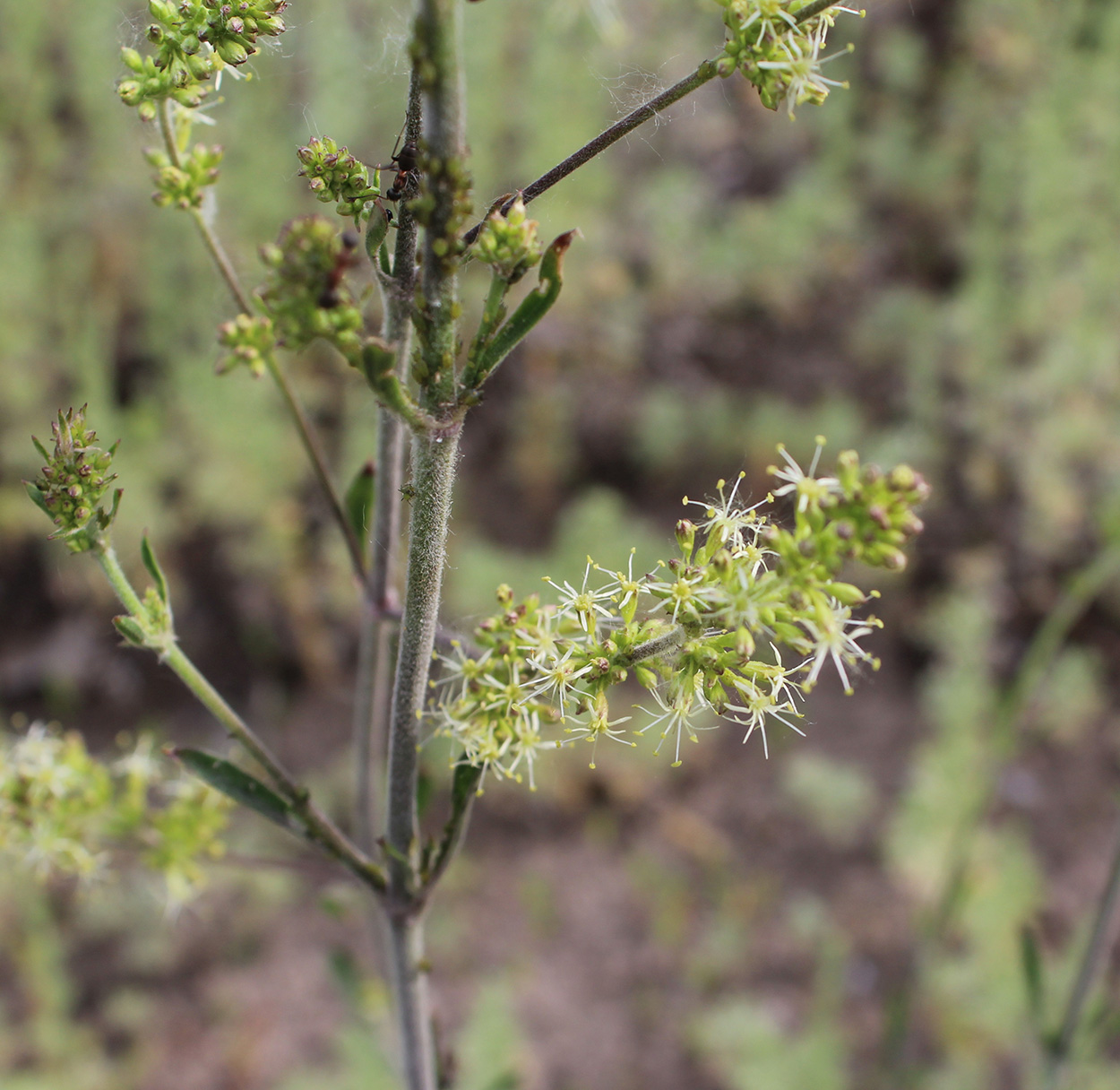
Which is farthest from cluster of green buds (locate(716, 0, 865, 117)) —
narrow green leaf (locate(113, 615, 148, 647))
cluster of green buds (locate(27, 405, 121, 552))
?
narrow green leaf (locate(113, 615, 148, 647))

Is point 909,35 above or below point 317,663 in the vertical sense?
above

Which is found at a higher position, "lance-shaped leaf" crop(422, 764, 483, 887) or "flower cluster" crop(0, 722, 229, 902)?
"flower cluster" crop(0, 722, 229, 902)

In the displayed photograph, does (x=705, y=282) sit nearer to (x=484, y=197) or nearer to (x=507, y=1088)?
(x=484, y=197)

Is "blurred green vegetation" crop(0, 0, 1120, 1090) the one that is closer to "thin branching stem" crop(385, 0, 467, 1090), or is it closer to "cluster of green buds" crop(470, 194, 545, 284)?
"thin branching stem" crop(385, 0, 467, 1090)

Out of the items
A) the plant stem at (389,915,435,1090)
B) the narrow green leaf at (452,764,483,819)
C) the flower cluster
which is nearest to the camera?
the narrow green leaf at (452,764,483,819)

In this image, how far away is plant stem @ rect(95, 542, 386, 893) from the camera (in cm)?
103

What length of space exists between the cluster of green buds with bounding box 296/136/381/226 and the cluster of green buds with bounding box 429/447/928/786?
429 mm

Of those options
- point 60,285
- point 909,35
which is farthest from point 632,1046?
point 909,35

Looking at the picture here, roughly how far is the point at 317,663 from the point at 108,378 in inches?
64.7

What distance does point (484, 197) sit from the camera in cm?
428

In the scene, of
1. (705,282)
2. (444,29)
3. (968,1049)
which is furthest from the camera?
(705,282)

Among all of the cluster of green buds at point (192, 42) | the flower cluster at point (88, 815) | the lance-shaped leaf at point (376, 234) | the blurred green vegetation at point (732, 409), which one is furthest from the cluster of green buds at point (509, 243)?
the blurred green vegetation at point (732, 409)

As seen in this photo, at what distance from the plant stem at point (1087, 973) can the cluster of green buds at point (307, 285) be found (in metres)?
1.68

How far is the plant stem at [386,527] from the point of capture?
93cm
